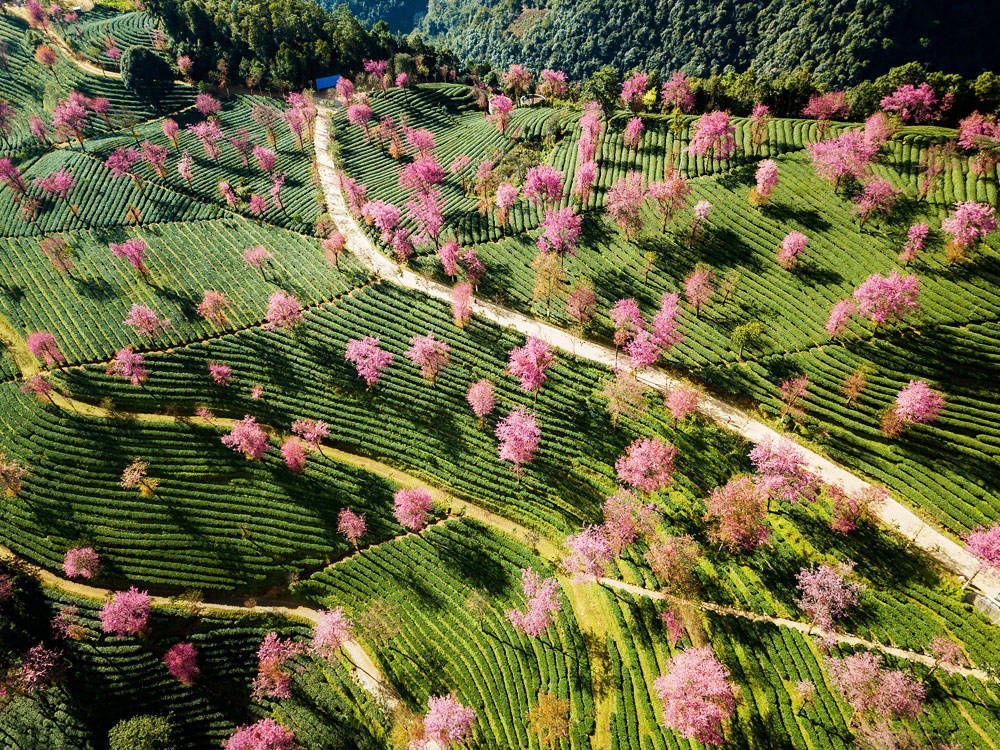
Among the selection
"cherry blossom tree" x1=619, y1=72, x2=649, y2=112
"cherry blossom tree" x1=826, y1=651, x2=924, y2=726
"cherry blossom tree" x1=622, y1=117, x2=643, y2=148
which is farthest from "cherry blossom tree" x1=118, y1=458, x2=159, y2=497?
"cherry blossom tree" x1=619, y1=72, x2=649, y2=112

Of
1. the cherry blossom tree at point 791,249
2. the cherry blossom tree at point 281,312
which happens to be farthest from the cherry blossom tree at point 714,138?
the cherry blossom tree at point 281,312

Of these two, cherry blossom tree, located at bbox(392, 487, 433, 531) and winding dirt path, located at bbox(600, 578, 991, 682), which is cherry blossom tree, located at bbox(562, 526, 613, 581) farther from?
cherry blossom tree, located at bbox(392, 487, 433, 531)

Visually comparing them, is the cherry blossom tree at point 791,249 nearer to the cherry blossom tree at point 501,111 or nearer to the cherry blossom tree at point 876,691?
the cherry blossom tree at point 876,691

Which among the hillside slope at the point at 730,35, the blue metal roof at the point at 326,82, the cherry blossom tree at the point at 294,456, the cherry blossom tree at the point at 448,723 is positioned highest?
the hillside slope at the point at 730,35

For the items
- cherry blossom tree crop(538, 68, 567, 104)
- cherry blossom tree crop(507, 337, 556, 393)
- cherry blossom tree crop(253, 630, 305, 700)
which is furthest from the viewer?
cherry blossom tree crop(538, 68, 567, 104)

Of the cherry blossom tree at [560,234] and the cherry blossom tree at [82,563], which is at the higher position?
the cherry blossom tree at [560,234]
